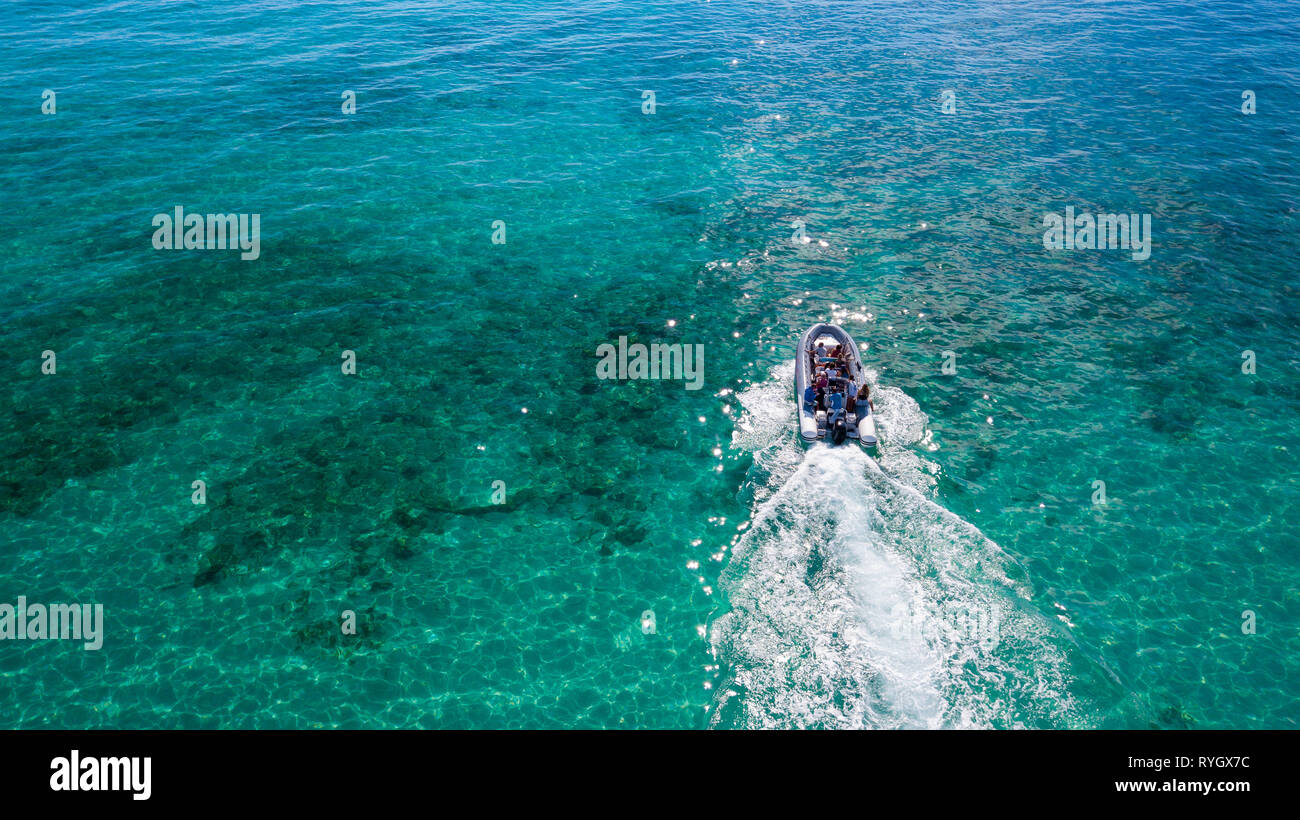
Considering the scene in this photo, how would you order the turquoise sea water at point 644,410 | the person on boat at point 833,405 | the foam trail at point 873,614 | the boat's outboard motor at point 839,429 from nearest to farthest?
the foam trail at point 873,614 → the turquoise sea water at point 644,410 → the boat's outboard motor at point 839,429 → the person on boat at point 833,405

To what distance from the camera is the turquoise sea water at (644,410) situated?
1822 cm

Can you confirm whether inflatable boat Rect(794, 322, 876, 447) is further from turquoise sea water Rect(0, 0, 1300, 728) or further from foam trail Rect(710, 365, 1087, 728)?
turquoise sea water Rect(0, 0, 1300, 728)

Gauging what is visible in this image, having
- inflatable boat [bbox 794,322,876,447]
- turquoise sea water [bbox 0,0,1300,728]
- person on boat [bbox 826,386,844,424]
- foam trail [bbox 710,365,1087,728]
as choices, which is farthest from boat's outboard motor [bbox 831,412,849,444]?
turquoise sea water [bbox 0,0,1300,728]

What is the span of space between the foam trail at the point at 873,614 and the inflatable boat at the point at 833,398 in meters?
0.62

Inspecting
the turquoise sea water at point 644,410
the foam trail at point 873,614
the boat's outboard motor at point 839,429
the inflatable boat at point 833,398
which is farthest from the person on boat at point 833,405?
the turquoise sea water at point 644,410

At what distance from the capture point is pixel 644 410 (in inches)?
1034

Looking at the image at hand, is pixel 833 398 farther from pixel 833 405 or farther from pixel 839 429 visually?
pixel 839 429

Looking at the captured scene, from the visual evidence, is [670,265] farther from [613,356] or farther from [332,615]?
[332,615]

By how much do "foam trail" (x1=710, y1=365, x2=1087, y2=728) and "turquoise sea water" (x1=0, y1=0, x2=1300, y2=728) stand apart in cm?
10

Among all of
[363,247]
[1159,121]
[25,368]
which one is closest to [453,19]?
[363,247]

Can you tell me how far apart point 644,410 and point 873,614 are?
10.9m

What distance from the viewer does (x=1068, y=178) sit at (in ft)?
130

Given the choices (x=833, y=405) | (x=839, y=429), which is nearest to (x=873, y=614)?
(x=839, y=429)

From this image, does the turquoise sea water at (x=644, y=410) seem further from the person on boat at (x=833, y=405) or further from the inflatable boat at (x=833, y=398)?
the person on boat at (x=833, y=405)
